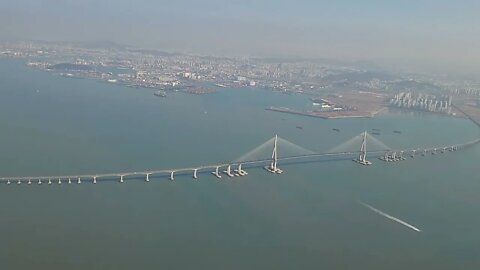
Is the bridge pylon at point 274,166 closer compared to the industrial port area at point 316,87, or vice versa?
the bridge pylon at point 274,166

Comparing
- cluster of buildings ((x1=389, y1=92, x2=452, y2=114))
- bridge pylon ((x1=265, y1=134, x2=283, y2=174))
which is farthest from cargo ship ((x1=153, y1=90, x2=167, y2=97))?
bridge pylon ((x1=265, y1=134, x2=283, y2=174))

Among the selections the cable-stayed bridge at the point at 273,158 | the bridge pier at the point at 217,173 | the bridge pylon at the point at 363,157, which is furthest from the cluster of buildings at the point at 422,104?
the bridge pier at the point at 217,173

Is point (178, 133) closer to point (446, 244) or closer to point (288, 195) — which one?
point (288, 195)

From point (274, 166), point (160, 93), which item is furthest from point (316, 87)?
point (274, 166)

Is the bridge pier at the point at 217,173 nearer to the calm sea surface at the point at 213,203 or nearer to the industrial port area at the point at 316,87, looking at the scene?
the calm sea surface at the point at 213,203

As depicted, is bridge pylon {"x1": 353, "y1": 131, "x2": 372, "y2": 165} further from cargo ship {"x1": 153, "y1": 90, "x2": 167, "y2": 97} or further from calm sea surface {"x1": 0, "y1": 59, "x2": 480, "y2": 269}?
cargo ship {"x1": 153, "y1": 90, "x2": 167, "y2": 97}

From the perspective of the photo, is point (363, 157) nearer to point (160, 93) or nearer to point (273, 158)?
point (273, 158)
